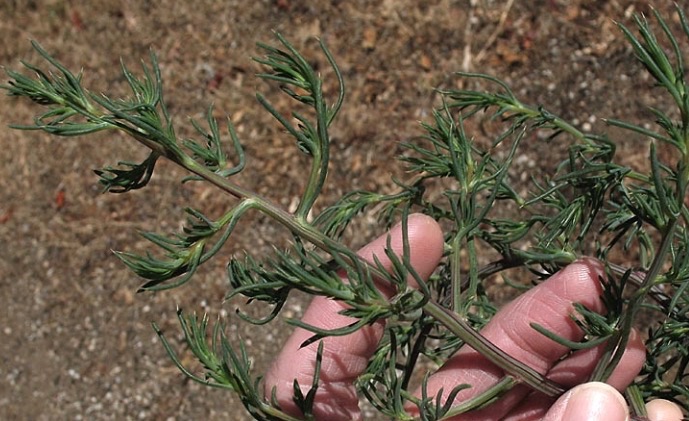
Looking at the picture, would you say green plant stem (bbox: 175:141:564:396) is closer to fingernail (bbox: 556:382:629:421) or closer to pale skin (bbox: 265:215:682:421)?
fingernail (bbox: 556:382:629:421)

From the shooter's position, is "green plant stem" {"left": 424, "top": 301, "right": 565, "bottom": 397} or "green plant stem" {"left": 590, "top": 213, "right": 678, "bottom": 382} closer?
"green plant stem" {"left": 590, "top": 213, "right": 678, "bottom": 382}

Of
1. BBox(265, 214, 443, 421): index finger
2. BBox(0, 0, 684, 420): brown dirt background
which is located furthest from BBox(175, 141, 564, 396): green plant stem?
BBox(0, 0, 684, 420): brown dirt background

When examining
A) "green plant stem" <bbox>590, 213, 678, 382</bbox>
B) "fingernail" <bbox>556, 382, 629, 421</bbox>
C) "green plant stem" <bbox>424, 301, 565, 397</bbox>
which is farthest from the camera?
"fingernail" <bbox>556, 382, 629, 421</bbox>

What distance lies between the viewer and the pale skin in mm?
1794

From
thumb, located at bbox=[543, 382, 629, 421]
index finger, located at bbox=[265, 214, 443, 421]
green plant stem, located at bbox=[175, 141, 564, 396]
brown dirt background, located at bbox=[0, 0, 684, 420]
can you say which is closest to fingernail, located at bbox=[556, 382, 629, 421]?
thumb, located at bbox=[543, 382, 629, 421]

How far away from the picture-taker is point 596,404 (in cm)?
166

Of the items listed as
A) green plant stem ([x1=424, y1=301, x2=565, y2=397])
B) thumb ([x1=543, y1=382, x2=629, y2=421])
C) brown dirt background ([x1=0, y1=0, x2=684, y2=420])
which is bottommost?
brown dirt background ([x1=0, y1=0, x2=684, y2=420])

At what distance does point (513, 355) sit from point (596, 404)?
17.1 inches

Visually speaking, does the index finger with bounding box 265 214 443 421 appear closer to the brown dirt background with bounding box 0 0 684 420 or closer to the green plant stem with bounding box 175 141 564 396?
the green plant stem with bounding box 175 141 564 396

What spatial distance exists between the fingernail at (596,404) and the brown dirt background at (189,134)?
250cm

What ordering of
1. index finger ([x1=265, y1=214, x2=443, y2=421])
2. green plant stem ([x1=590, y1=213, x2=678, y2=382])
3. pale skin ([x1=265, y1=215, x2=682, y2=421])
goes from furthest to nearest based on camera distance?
index finger ([x1=265, y1=214, x2=443, y2=421])
pale skin ([x1=265, y1=215, x2=682, y2=421])
green plant stem ([x1=590, y1=213, x2=678, y2=382])

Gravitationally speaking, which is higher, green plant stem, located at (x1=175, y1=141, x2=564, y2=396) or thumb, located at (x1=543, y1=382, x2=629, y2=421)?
green plant stem, located at (x1=175, y1=141, x2=564, y2=396)

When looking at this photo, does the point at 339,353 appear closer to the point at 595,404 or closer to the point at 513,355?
the point at 513,355

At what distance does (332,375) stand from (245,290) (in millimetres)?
954
